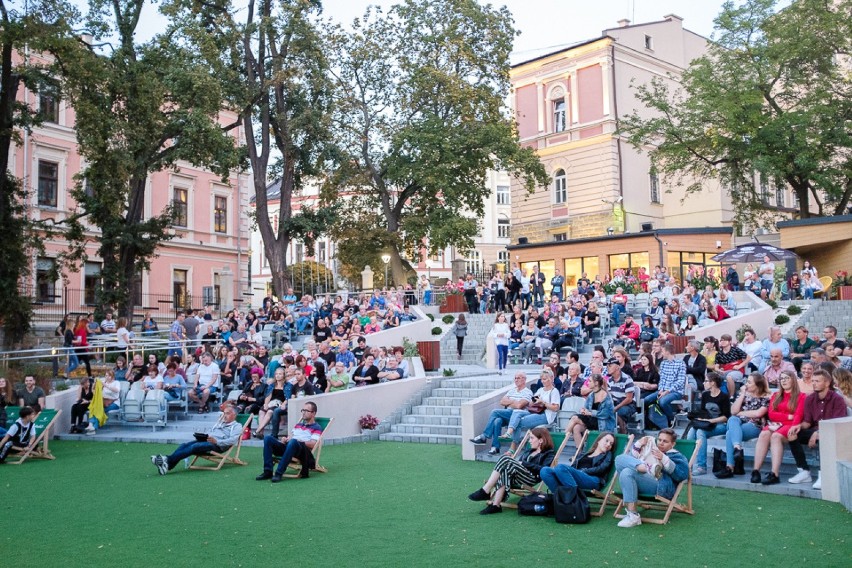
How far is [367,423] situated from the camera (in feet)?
52.5

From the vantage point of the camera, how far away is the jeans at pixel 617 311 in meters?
24.1

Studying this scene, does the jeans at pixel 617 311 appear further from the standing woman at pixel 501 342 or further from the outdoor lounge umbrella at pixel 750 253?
the standing woman at pixel 501 342

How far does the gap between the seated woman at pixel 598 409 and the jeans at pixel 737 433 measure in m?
1.87

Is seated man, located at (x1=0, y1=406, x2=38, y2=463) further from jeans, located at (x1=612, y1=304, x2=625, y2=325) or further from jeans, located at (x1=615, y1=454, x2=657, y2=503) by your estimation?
jeans, located at (x1=612, y1=304, x2=625, y2=325)

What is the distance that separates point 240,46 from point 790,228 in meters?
21.6

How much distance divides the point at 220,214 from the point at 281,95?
1398cm

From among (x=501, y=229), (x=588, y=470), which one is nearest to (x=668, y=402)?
(x=588, y=470)

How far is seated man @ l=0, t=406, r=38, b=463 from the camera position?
1403 cm

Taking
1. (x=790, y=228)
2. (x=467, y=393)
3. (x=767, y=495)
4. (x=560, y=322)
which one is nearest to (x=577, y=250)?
(x=790, y=228)

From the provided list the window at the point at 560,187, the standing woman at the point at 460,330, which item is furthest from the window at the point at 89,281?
the window at the point at 560,187

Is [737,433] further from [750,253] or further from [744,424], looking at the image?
[750,253]

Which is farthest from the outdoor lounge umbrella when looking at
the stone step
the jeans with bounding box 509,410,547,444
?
the jeans with bounding box 509,410,547,444

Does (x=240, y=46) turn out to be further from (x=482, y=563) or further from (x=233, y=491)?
(x=482, y=563)

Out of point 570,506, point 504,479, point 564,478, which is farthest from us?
point 504,479
